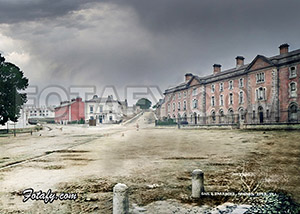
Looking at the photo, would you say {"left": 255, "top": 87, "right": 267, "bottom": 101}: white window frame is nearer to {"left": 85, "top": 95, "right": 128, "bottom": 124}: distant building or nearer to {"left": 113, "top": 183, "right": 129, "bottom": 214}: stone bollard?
{"left": 113, "top": 183, "right": 129, "bottom": 214}: stone bollard

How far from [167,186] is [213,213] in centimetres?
192

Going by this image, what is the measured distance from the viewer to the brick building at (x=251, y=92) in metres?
33.0

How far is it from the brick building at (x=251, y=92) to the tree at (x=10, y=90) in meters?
27.8

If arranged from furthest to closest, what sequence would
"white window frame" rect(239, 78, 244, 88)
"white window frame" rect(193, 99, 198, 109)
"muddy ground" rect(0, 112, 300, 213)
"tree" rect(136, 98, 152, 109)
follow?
"tree" rect(136, 98, 152, 109)
"white window frame" rect(193, 99, 198, 109)
"white window frame" rect(239, 78, 244, 88)
"muddy ground" rect(0, 112, 300, 213)

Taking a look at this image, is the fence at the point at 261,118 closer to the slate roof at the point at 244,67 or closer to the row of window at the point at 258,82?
the row of window at the point at 258,82

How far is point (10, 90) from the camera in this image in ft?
101

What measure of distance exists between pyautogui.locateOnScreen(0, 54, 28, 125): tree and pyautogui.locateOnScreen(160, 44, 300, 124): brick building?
27.8 meters

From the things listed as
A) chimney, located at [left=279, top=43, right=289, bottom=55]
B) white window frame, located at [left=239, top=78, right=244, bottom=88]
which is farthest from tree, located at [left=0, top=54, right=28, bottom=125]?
chimney, located at [left=279, top=43, right=289, bottom=55]

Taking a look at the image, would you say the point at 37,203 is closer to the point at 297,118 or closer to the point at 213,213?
the point at 213,213

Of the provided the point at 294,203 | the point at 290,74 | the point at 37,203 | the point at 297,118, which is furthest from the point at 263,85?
A: the point at 37,203

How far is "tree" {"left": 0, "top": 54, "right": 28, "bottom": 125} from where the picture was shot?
30.0 m

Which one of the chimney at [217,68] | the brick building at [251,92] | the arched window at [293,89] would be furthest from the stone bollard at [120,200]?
the chimney at [217,68]

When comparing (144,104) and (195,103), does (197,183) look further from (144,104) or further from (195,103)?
(144,104)

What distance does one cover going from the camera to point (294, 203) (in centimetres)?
507
